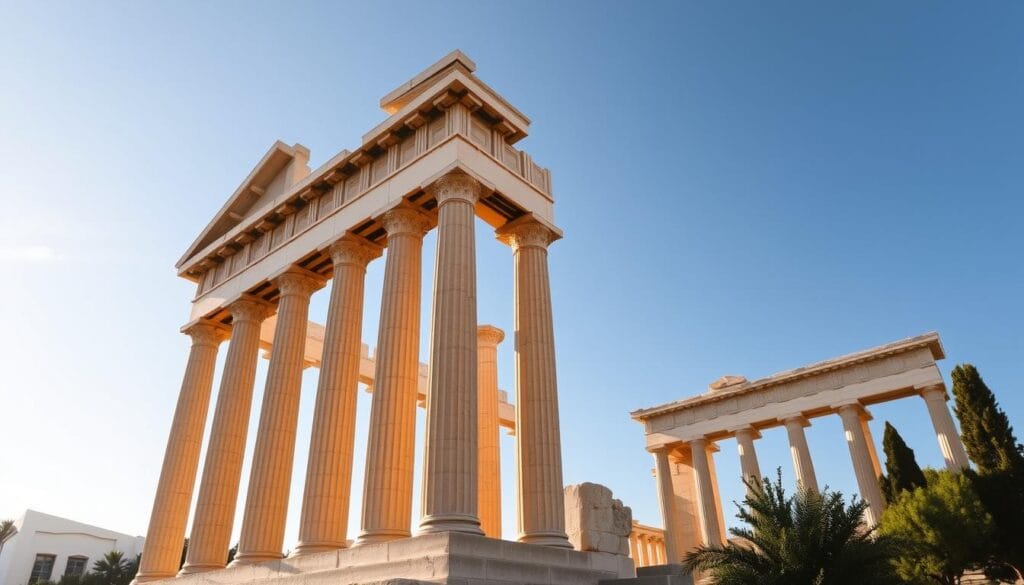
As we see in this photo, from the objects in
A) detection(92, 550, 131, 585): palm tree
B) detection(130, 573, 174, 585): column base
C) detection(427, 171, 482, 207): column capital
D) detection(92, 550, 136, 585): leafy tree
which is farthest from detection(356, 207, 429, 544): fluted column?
detection(92, 550, 131, 585): palm tree

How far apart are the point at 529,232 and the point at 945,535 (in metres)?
25.1

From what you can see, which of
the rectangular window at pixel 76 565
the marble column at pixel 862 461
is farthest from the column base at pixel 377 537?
the rectangular window at pixel 76 565

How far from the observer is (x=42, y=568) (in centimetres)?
7156

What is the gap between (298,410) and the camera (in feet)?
84.1

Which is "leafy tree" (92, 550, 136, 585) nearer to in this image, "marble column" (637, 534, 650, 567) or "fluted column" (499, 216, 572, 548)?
"marble column" (637, 534, 650, 567)

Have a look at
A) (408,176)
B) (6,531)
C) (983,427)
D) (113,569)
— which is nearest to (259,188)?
(408,176)

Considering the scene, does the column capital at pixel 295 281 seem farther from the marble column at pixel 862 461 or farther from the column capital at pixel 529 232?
the marble column at pixel 862 461

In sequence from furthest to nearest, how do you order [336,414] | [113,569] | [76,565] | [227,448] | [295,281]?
[76,565] < [113,569] < [295,281] < [227,448] < [336,414]

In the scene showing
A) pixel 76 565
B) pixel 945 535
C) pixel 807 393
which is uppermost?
pixel 807 393

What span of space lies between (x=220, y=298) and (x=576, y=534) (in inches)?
854

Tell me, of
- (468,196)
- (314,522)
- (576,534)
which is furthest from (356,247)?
(576,534)

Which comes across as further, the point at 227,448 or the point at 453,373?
the point at 227,448

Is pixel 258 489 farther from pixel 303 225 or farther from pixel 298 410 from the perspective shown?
pixel 303 225

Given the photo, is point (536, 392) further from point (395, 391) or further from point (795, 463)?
point (795, 463)
